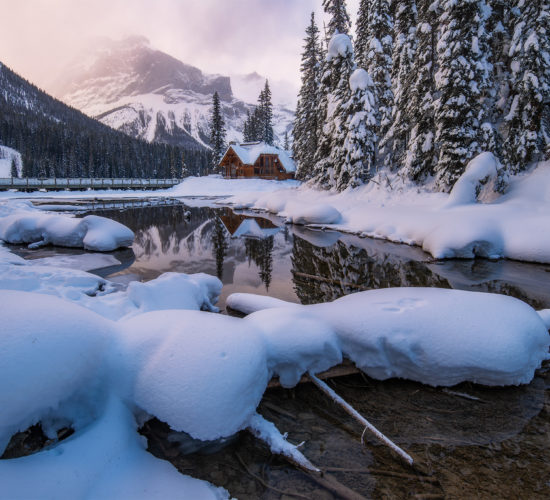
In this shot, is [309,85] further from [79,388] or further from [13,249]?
[79,388]

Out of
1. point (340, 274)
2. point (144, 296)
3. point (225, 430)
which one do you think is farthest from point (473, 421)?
point (340, 274)

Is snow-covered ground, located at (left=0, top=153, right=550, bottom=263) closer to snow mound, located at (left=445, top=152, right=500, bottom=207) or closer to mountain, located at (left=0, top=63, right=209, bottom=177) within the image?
snow mound, located at (left=445, top=152, right=500, bottom=207)

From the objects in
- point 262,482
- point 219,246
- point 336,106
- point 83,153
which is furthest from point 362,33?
point 83,153

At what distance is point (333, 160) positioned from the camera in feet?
82.6

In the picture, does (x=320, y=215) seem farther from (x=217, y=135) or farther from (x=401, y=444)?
(x=217, y=135)

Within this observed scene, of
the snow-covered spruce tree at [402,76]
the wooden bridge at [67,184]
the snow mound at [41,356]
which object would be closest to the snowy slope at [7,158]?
the wooden bridge at [67,184]

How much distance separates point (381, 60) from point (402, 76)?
15.0 feet

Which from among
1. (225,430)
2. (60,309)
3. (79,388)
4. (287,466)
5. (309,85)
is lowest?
(287,466)

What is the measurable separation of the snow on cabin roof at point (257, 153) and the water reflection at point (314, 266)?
3792 centimetres

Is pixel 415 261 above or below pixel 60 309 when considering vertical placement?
below

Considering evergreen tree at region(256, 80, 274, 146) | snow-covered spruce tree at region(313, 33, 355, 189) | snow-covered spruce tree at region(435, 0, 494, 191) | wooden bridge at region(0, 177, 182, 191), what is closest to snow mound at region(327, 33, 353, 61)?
snow-covered spruce tree at region(313, 33, 355, 189)

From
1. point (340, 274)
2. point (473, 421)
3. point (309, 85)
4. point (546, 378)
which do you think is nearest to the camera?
point (473, 421)

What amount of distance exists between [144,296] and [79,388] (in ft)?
9.61

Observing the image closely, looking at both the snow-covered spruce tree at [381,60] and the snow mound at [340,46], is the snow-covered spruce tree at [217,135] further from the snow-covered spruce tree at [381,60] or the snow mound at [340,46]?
the snow-covered spruce tree at [381,60]
